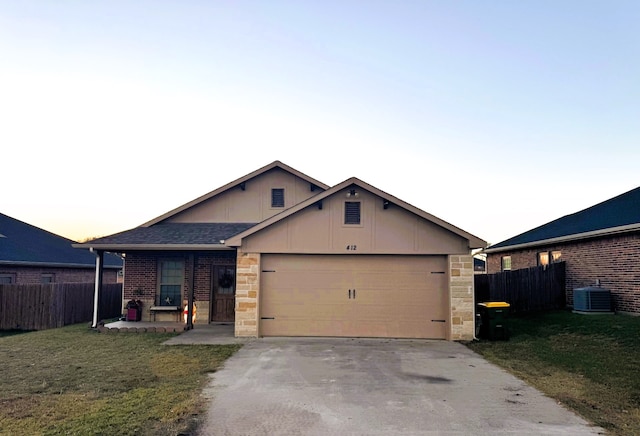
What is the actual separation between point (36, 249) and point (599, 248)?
79.4ft

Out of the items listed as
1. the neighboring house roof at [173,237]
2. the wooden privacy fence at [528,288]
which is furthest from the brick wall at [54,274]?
the wooden privacy fence at [528,288]

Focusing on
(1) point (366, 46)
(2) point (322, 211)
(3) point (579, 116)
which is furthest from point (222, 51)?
(3) point (579, 116)

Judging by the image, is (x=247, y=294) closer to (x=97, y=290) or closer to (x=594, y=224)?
(x=97, y=290)

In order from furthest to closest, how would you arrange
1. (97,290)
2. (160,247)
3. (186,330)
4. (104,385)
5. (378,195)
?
(97,290) < (160,247) < (186,330) < (378,195) < (104,385)

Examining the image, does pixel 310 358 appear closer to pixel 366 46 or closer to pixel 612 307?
pixel 366 46

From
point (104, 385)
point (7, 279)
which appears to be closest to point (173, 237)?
point (104, 385)

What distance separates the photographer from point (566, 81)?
15.2 meters

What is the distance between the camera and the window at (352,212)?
1306 cm

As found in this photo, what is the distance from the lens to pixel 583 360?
9828 mm

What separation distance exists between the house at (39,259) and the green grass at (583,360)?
1902 centimetres

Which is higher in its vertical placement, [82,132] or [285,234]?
[82,132]

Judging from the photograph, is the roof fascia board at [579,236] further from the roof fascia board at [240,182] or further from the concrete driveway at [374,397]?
the roof fascia board at [240,182]

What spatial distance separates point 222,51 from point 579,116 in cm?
1250

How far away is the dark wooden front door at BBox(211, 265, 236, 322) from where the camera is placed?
51.5 ft
